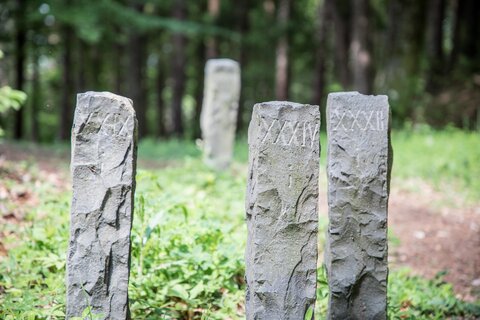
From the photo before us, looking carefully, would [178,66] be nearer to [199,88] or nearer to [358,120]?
[199,88]

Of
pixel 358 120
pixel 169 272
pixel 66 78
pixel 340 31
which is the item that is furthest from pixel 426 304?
pixel 340 31

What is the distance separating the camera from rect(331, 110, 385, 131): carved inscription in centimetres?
383

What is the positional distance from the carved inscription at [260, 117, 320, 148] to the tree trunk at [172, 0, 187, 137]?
1254 cm

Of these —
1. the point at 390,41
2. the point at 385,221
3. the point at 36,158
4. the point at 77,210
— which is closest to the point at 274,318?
the point at 385,221

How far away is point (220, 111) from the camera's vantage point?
8945 mm

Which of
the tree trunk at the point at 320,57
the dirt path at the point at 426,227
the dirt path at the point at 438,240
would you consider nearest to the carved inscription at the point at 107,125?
the dirt path at the point at 426,227

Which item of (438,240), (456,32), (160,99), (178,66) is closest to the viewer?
(438,240)

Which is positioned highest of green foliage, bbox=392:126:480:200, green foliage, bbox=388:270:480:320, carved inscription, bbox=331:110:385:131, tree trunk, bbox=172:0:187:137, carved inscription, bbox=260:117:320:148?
tree trunk, bbox=172:0:187:137

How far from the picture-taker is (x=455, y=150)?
9648 millimetres

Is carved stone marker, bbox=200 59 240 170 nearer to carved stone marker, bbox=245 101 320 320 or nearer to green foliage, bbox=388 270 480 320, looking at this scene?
green foliage, bbox=388 270 480 320

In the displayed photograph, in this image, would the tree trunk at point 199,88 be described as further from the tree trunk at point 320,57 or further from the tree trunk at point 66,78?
the tree trunk at point 320,57

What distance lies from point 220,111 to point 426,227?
4090mm

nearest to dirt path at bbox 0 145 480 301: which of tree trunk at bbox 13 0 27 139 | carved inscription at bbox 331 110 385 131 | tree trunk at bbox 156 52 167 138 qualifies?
carved inscription at bbox 331 110 385 131

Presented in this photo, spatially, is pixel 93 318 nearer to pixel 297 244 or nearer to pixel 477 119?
pixel 297 244
